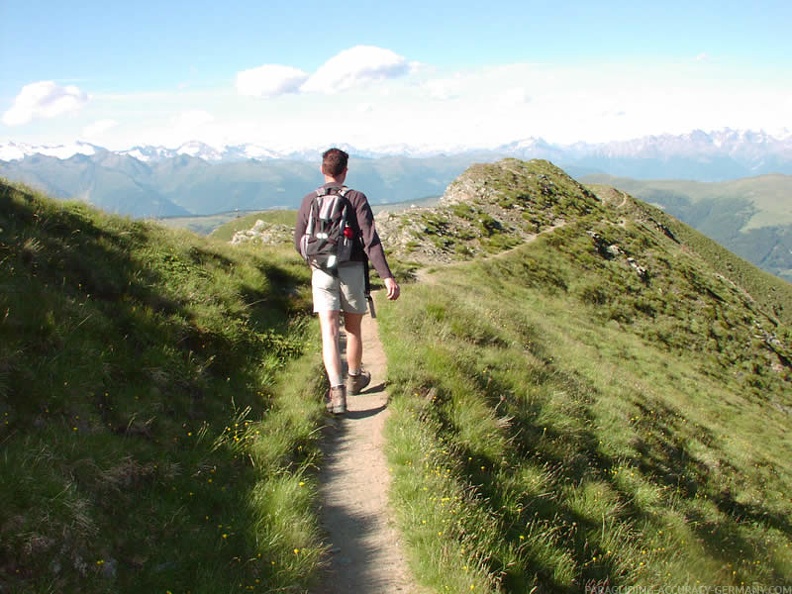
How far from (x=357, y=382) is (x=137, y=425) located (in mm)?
3583

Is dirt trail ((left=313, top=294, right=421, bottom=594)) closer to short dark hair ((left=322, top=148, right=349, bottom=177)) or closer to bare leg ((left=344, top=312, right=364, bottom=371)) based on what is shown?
bare leg ((left=344, top=312, right=364, bottom=371))

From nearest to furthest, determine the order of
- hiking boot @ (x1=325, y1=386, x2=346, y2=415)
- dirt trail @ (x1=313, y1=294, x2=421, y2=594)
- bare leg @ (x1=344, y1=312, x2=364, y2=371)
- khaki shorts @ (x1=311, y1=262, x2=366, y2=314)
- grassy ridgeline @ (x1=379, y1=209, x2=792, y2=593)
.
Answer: dirt trail @ (x1=313, y1=294, x2=421, y2=594), grassy ridgeline @ (x1=379, y1=209, x2=792, y2=593), khaki shorts @ (x1=311, y1=262, x2=366, y2=314), hiking boot @ (x1=325, y1=386, x2=346, y2=415), bare leg @ (x1=344, y1=312, x2=364, y2=371)

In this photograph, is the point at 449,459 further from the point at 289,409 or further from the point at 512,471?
the point at 289,409

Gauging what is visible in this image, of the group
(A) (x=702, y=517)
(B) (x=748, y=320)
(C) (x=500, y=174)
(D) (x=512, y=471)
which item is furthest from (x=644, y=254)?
(D) (x=512, y=471)

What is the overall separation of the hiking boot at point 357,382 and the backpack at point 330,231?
200 centimetres

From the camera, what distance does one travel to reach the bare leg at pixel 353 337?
778 cm

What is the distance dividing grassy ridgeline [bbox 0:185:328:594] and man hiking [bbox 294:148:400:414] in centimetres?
115

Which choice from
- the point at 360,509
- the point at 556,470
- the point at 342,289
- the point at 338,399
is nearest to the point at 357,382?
the point at 338,399

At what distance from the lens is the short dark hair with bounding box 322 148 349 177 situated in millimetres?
7320

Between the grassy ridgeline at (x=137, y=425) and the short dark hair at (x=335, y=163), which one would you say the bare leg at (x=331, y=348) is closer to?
the grassy ridgeline at (x=137, y=425)

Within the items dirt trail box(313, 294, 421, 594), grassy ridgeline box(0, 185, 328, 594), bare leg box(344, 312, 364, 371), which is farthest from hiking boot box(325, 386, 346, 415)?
bare leg box(344, 312, 364, 371)

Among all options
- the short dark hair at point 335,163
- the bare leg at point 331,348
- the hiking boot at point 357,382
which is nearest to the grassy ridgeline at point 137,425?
the bare leg at point 331,348

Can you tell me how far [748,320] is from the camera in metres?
40.2

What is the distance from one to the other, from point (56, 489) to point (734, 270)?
113 m
